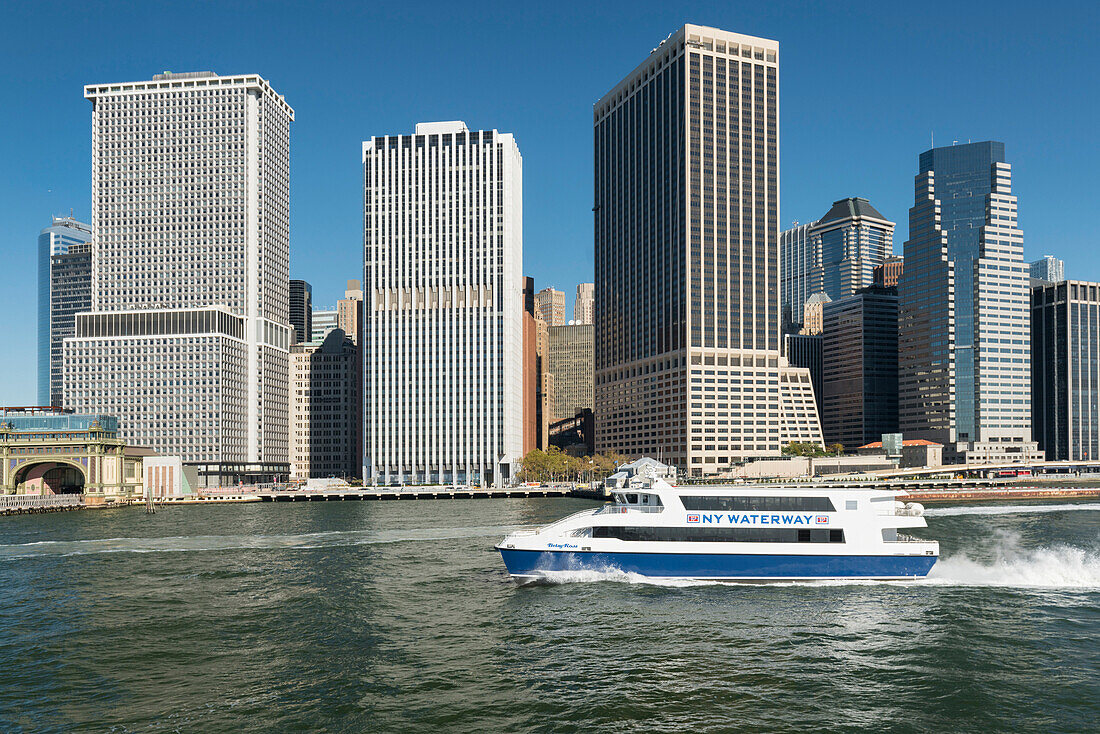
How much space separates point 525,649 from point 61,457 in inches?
5538

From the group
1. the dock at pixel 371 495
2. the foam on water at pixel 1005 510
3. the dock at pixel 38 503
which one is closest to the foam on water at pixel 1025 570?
the foam on water at pixel 1005 510

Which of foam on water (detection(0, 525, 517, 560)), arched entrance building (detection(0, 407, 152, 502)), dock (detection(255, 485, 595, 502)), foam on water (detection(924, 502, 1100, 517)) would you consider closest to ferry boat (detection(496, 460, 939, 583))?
foam on water (detection(0, 525, 517, 560))

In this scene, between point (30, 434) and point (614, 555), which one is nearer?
point (614, 555)

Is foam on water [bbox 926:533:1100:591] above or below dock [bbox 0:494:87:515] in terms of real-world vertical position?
above

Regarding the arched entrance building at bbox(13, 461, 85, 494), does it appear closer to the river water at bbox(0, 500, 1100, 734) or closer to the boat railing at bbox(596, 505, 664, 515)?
the river water at bbox(0, 500, 1100, 734)

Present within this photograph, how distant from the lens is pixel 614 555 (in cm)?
5231

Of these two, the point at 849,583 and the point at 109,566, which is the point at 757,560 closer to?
the point at 849,583

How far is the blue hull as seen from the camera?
5203 centimetres

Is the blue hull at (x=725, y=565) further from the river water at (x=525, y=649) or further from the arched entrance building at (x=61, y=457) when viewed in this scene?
the arched entrance building at (x=61, y=457)

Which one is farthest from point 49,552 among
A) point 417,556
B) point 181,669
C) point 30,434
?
point 30,434

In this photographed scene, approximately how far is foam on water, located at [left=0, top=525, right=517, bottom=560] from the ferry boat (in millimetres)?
30910

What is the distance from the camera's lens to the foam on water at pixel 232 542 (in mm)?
71750

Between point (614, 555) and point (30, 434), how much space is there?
139m

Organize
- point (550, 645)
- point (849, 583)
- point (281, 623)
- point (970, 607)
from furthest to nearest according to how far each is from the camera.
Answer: point (849, 583), point (970, 607), point (281, 623), point (550, 645)
